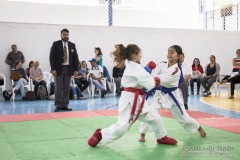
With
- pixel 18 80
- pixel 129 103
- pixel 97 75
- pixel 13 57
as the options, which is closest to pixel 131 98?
pixel 129 103

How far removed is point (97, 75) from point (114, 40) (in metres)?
2.43

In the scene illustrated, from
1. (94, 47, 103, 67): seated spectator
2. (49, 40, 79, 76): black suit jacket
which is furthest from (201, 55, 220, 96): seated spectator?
(49, 40, 79, 76): black suit jacket

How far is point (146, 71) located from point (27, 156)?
1.54m

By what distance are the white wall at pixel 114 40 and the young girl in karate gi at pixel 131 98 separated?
335 inches

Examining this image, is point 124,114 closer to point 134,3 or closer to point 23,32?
point 23,32

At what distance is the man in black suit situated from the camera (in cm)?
712

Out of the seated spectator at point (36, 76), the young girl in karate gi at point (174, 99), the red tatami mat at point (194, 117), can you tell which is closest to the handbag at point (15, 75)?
the seated spectator at point (36, 76)

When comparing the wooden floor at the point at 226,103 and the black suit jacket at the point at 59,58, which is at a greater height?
the black suit jacket at the point at 59,58

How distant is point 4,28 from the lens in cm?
1104

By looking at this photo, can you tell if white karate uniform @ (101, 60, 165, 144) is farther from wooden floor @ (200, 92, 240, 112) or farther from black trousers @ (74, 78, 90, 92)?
black trousers @ (74, 78, 90, 92)

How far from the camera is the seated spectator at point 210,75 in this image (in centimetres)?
1098

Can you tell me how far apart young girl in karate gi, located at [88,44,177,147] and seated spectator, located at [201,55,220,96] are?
25.6 ft

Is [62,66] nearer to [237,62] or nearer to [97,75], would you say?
[97,75]

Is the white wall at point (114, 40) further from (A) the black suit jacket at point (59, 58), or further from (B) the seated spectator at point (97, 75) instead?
(A) the black suit jacket at point (59, 58)
